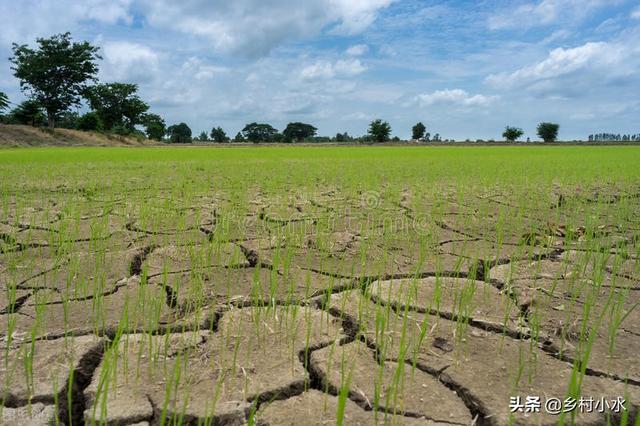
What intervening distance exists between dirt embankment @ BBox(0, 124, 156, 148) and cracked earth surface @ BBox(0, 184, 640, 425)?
70.6 feet

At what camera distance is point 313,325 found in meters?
1.31

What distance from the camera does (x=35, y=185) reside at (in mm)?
4242

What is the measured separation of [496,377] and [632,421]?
265mm

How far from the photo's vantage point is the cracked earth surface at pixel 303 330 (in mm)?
927

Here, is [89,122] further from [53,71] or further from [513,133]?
[513,133]

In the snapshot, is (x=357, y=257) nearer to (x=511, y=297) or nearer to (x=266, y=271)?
(x=266, y=271)

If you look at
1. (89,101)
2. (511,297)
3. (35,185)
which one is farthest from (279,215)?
(89,101)

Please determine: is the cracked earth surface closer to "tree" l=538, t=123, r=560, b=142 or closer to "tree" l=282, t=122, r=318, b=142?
"tree" l=538, t=123, r=560, b=142

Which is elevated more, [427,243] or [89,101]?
[89,101]

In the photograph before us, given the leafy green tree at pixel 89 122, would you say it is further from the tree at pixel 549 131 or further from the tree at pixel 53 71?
the tree at pixel 549 131

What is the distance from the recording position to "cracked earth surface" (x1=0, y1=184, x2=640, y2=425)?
93 cm

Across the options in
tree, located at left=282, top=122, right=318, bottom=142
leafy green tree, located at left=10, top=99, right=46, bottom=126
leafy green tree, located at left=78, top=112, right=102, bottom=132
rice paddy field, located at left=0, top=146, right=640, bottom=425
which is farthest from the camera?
tree, located at left=282, top=122, right=318, bottom=142


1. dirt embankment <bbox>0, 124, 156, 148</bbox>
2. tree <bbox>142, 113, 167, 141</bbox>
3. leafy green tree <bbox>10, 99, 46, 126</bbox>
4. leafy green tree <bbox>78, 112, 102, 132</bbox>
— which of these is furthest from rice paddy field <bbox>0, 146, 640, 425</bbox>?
tree <bbox>142, 113, 167, 141</bbox>

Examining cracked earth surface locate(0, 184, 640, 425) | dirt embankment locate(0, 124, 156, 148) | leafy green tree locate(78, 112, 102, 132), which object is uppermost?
leafy green tree locate(78, 112, 102, 132)
